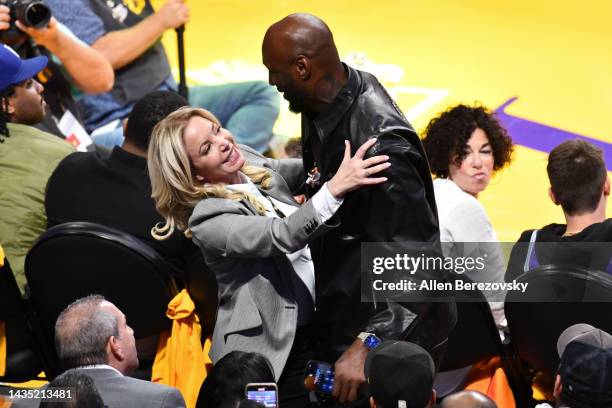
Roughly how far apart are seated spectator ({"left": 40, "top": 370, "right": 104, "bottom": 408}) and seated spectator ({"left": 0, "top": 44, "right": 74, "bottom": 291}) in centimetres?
162

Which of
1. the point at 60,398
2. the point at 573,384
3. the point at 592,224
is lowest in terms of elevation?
the point at 60,398

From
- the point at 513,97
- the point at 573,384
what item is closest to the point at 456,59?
the point at 513,97

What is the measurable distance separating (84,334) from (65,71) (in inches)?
128

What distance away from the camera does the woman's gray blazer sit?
2570mm

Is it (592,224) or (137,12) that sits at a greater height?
(137,12)

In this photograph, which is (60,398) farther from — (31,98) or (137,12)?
(137,12)

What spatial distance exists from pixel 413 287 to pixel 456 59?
409cm

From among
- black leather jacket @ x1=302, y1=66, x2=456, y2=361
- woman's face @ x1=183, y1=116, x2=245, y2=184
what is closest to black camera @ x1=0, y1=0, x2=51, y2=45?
woman's face @ x1=183, y1=116, x2=245, y2=184

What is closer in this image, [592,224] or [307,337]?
[307,337]

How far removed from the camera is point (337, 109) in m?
2.50

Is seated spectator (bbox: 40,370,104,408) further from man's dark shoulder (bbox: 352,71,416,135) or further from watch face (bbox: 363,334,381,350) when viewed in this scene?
man's dark shoulder (bbox: 352,71,416,135)

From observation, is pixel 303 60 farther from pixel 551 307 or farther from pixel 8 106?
pixel 8 106

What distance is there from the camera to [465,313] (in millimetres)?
3027

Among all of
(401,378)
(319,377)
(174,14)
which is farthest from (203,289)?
(174,14)
